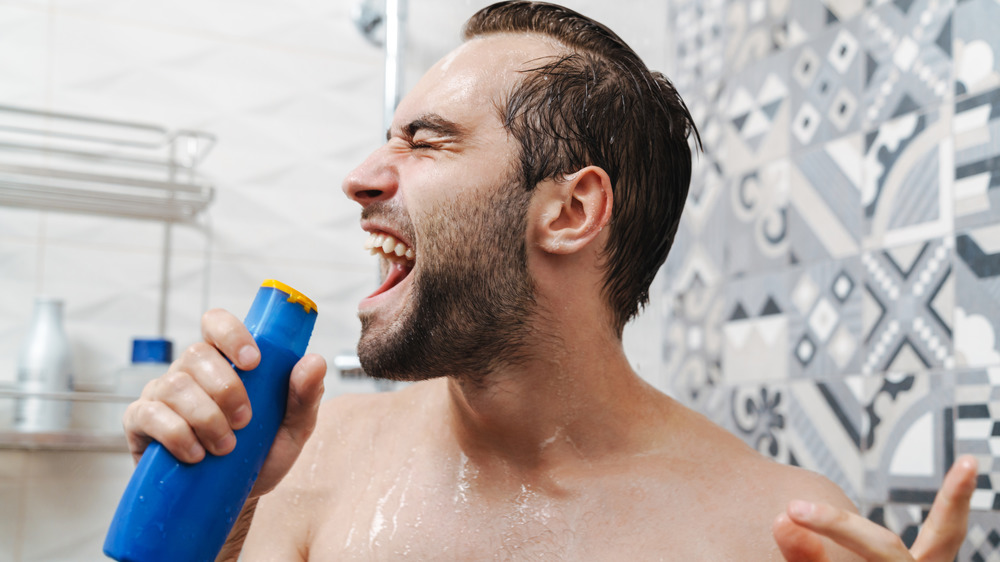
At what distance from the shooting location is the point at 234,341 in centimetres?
60

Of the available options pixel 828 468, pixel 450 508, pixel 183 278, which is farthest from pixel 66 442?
pixel 828 468

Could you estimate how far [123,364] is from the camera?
1526 millimetres

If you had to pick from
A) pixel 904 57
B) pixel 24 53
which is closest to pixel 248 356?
pixel 904 57

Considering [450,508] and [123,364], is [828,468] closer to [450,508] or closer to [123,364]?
[450,508]

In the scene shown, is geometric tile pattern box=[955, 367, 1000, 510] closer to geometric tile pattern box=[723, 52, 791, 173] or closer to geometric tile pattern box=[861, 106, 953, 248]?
geometric tile pattern box=[861, 106, 953, 248]

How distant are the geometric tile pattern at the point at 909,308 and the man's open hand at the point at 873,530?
0.51 m

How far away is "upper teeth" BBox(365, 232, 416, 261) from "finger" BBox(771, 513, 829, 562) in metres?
0.44

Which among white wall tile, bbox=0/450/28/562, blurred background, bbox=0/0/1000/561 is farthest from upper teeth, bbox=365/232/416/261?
white wall tile, bbox=0/450/28/562

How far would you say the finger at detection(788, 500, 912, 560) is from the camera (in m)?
0.57

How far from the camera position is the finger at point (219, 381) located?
59cm

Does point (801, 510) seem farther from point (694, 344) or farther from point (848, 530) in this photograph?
point (694, 344)

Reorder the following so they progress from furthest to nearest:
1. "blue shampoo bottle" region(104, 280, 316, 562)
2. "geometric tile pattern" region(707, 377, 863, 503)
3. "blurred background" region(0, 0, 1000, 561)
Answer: "geometric tile pattern" region(707, 377, 863, 503) → "blurred background" region(0, 0, 1000, 561) → "blue shampoo bottle" region(104, 280, 316, 562)

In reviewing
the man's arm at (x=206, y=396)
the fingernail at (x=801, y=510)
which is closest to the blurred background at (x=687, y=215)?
the fingernail at (x=801, y=510)

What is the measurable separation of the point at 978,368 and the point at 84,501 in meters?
1.42
